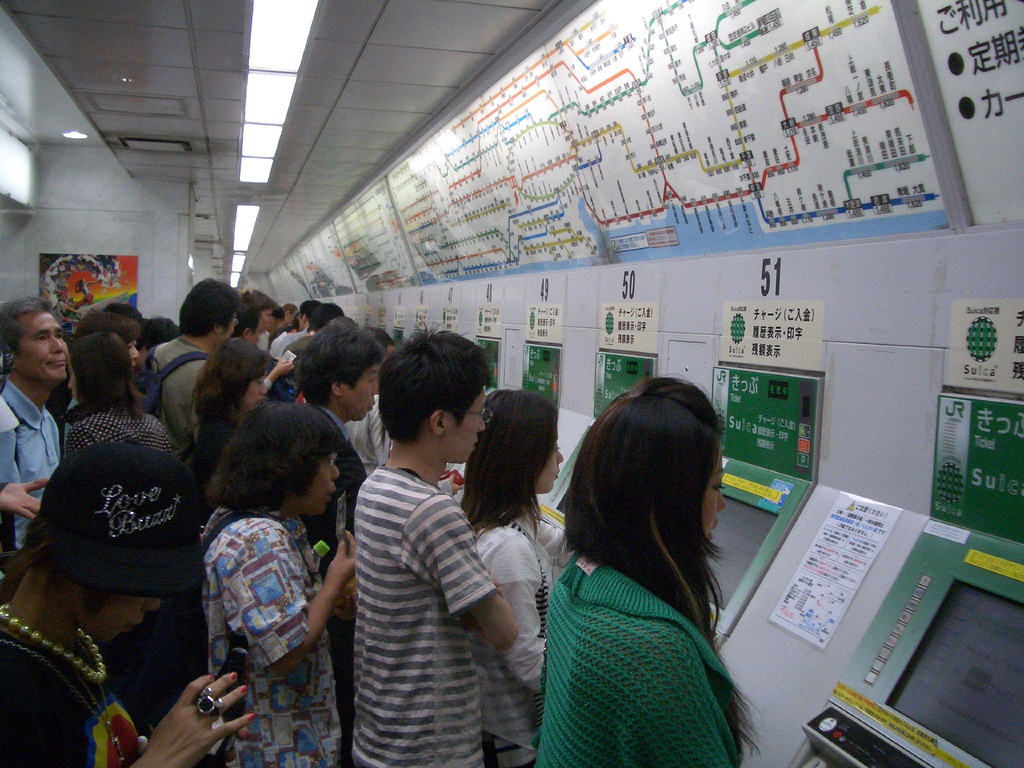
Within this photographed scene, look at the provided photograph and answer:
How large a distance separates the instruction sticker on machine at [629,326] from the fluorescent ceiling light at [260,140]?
3421 millimetres

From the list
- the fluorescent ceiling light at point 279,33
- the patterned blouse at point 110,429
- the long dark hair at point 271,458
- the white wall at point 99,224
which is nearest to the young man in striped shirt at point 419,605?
the long dark hair at point 271,458

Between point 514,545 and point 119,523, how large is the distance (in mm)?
935

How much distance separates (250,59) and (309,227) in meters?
6.78

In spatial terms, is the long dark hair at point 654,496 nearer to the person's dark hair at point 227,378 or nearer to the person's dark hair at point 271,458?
the person's dark hair at point 271,458

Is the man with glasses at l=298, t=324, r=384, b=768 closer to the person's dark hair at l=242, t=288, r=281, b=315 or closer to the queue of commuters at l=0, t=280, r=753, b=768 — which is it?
the queue of commuters at l=0, t=280, r=753, b=768

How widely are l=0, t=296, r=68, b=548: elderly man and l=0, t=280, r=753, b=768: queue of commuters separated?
8 centimetres

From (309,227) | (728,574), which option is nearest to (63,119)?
(309,227)

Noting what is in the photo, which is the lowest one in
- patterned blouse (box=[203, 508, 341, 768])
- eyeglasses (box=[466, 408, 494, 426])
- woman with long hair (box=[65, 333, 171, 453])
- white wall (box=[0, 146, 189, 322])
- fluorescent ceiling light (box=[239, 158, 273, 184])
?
patterned blouse (box=[203, 508, 341, 768])

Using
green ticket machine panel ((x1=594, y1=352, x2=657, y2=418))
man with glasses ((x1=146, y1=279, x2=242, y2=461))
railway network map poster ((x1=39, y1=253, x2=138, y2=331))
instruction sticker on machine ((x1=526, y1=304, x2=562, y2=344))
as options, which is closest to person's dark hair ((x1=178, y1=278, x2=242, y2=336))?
man with glasses ((x1=146, y1=279, x2=242, y2=461))

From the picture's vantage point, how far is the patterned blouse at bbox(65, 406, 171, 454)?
9.32 ft

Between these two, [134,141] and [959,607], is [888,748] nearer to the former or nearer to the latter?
[959,607]

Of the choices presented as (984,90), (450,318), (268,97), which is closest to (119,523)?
(984,90)

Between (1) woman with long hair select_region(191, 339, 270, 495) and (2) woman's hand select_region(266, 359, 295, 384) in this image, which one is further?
(2) woman's hand select_region(266, 359, 295, 384)

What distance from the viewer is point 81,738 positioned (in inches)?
44.9
